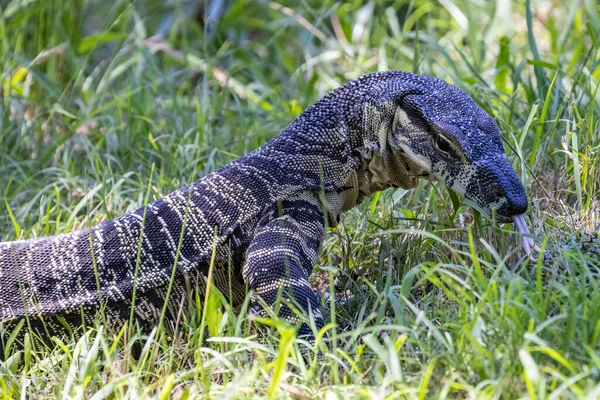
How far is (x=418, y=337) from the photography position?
9.25 feet

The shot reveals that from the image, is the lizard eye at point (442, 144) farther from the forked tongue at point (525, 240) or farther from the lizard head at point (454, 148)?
the forked tongue at point (525, 240)

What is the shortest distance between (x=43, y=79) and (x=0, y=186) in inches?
48.1

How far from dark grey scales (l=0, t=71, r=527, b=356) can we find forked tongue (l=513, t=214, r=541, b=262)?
1.9 inches

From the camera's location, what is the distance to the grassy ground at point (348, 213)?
254 centimetres

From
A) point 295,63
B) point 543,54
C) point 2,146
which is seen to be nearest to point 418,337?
point 2,146

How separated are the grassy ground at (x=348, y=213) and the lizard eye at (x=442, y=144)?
342 mm

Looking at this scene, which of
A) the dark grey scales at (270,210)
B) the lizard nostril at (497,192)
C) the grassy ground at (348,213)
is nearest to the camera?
the grassy ground at (348,213)

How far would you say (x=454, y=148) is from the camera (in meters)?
3.22

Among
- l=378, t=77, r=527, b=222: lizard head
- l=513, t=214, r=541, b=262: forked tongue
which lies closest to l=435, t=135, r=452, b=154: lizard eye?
l=378, t=77, r=527, b=222: lizard head

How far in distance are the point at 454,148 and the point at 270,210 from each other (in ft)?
2.49

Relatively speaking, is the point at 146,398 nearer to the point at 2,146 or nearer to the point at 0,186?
the point at 0,186

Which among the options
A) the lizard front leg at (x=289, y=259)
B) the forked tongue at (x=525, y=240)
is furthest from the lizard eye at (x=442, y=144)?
the lizard front leg at (x=289, y=259)

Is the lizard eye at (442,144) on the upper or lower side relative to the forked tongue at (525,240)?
upper

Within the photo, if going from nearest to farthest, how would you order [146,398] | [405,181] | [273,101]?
[146,398] → [405,181] → [273,101]
